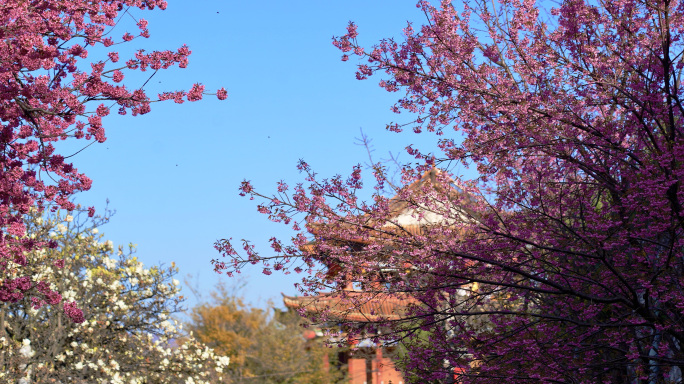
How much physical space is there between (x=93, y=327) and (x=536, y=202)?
377 inches

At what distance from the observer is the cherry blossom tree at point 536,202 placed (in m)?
7.12

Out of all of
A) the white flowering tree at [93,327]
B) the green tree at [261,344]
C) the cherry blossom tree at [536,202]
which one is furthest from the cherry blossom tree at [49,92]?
the green tree at [261,344]

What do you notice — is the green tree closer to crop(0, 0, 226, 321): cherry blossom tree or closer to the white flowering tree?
the white flowering tree

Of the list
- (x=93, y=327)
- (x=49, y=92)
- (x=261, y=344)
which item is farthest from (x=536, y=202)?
(x=261, y=344)

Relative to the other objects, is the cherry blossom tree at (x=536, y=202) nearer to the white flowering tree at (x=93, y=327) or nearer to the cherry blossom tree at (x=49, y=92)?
the cherry blossom tree at (x=49, y=92)

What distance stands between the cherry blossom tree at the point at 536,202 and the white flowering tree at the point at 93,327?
22.7 feet

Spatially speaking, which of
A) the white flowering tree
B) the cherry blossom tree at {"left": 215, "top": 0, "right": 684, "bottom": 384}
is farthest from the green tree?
the cherry blossom tree at {"left": 215, "top": 0, "right": 684, "bottom": 384}

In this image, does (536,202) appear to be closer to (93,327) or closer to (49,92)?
(49,92)

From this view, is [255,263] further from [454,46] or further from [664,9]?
[664,9]

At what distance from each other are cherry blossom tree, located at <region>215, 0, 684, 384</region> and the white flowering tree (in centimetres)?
692

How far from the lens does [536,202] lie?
26.9ft

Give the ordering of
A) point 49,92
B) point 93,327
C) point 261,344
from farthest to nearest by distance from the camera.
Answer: point 261,344
point 93,327
point 49,92

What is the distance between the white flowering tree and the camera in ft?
43.1

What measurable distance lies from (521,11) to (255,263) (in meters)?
4.60
